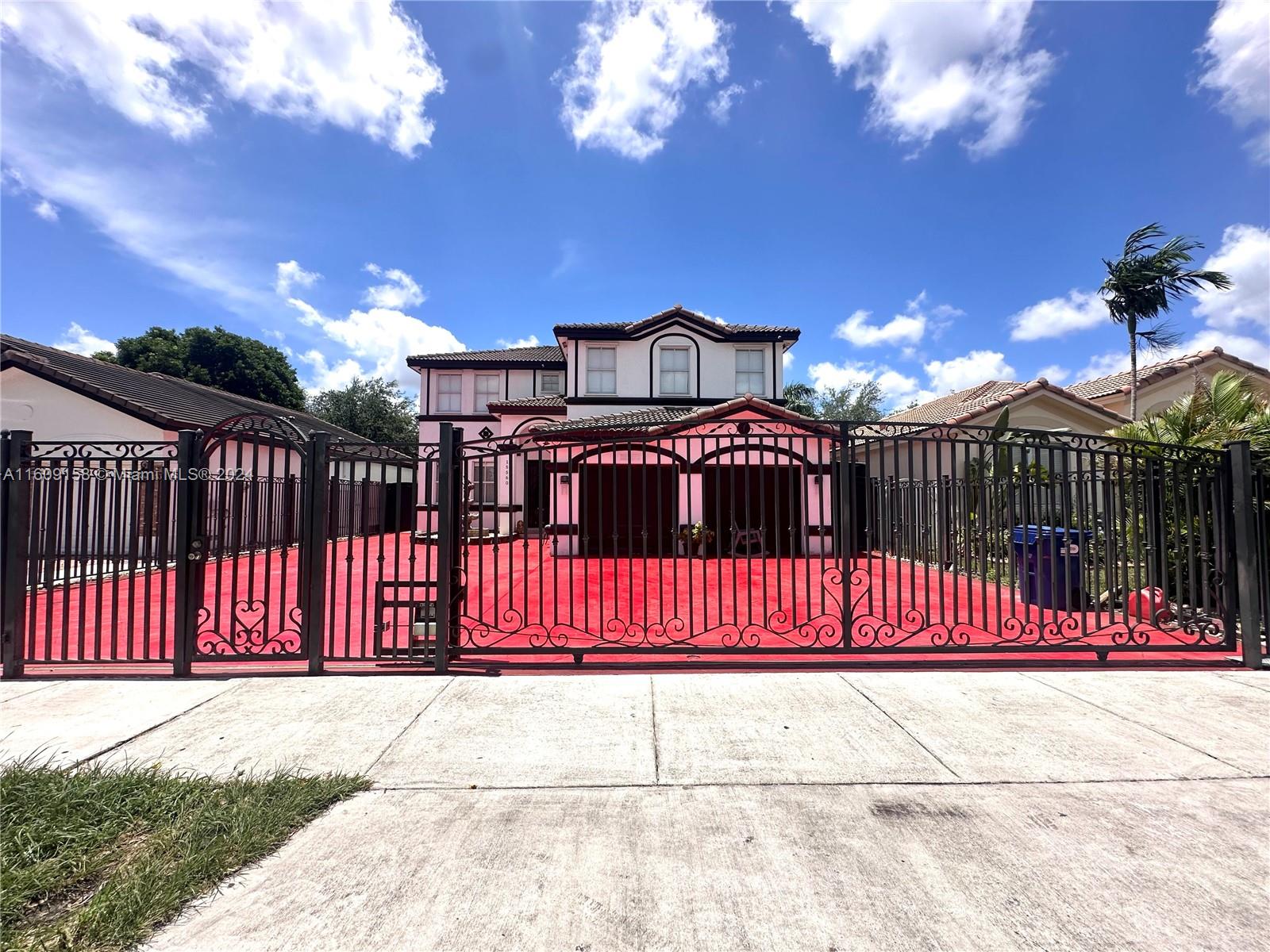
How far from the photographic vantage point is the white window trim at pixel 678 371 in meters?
21.4

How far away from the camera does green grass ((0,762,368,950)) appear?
2316 mm

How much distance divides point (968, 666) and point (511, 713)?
15.1 feet

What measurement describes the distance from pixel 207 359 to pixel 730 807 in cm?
4905

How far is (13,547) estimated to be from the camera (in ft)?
17.6

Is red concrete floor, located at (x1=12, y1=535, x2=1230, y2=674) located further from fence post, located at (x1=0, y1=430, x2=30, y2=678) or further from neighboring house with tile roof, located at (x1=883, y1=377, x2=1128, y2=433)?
neighboring house with tile roof, located at (x1=883, y1=377, x2=1128, y2=433)

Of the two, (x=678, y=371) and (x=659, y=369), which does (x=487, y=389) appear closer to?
(x=659, y=369)

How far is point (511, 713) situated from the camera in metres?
4.63

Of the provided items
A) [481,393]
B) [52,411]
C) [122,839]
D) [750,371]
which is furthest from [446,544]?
[481,393]

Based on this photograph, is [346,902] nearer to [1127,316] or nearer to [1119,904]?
[1119,904]

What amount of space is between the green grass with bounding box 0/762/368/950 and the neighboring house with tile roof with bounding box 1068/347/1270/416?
79.5ft

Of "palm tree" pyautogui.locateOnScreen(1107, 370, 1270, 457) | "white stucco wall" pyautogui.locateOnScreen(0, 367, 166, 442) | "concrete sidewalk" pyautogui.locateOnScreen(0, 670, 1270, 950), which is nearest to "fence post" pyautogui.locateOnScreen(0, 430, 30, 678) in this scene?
"concrete sidewalk" pyautogui.locateOnScreen(0, 670, 1270, 950)

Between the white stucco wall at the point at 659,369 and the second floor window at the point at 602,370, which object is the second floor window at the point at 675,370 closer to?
the white stucco wall at the point at 659,369

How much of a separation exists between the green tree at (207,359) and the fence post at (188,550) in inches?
1584

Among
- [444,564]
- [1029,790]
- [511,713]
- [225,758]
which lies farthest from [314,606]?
[1029,790]
